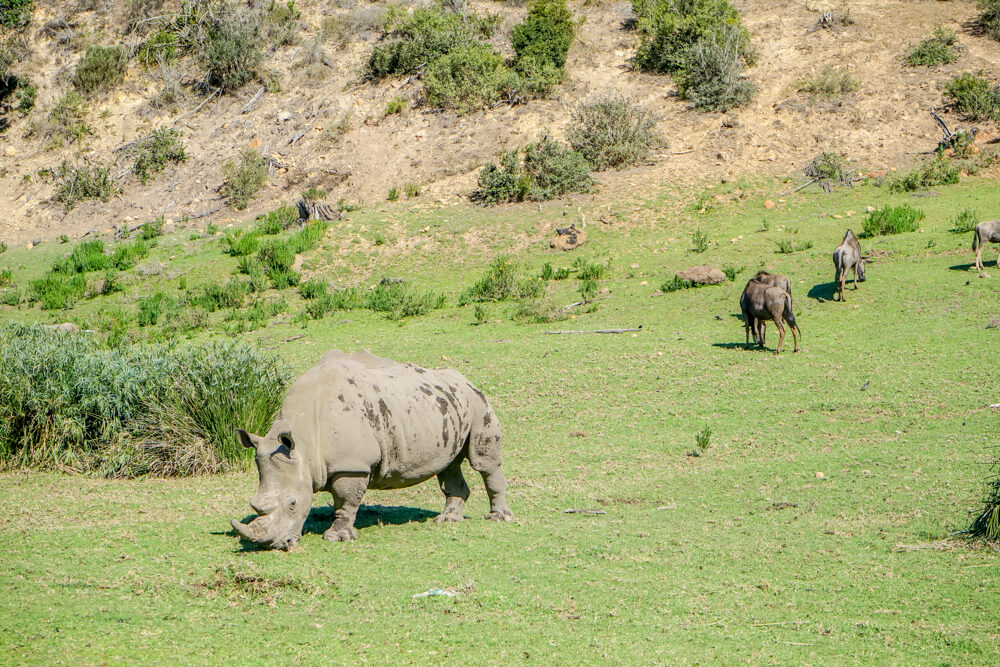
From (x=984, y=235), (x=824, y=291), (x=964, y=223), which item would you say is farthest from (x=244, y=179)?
(x=984, y=235)

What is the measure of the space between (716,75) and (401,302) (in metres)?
16.7

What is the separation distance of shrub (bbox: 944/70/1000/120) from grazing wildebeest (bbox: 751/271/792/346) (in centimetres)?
1691

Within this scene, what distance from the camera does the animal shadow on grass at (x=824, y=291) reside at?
68.0 ft

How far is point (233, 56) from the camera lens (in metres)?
39.8

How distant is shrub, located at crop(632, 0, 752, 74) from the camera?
35625mm

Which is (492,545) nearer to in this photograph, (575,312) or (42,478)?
(42,478)

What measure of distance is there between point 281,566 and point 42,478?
17.7 ft

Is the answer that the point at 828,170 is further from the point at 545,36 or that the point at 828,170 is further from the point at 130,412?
the point at 130,412

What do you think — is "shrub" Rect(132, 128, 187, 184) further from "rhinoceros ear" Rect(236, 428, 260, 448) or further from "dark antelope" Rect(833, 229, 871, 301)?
"rhinoceros ear" Rect(236, 428, 260, 448)

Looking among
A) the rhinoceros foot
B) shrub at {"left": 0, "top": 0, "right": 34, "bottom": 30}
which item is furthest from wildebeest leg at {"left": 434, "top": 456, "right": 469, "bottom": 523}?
shrub at {"left": 0, "top": 0, "right": 34, "bottom": 30}

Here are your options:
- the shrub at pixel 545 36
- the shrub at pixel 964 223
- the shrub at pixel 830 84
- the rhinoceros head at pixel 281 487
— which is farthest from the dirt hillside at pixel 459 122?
the rhinoceros head at pixel 281 487

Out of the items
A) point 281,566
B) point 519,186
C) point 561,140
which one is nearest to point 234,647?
point 281,566

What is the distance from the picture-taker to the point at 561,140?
1309 inches

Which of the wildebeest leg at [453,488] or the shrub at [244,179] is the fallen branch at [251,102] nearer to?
the shrub at [244,179]
